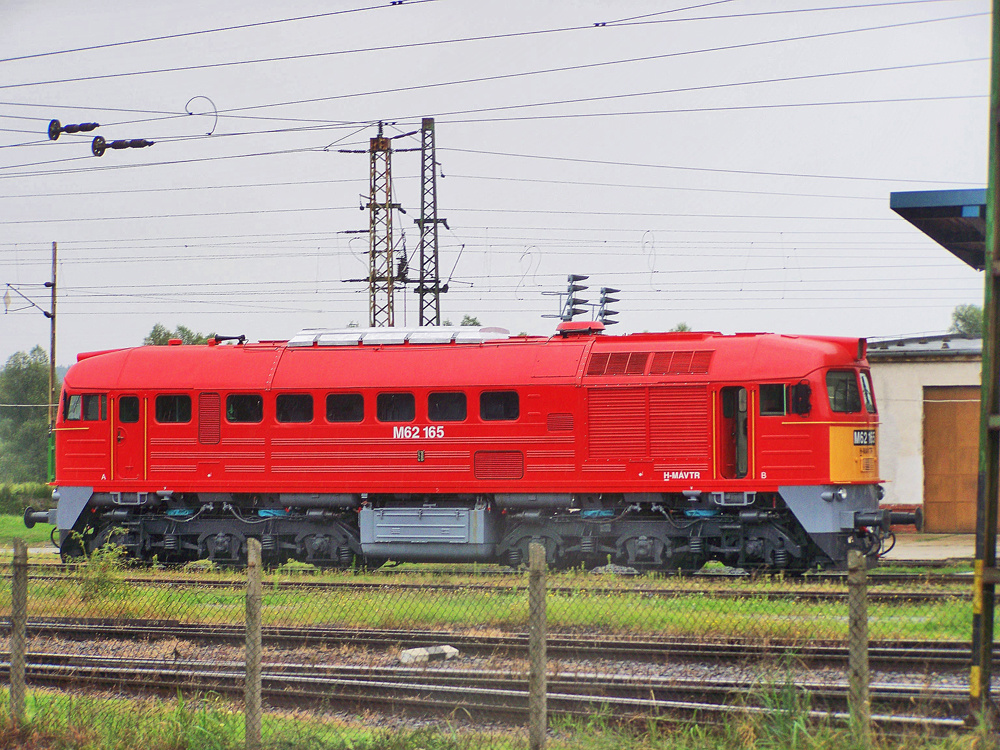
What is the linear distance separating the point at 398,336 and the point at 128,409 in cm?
578

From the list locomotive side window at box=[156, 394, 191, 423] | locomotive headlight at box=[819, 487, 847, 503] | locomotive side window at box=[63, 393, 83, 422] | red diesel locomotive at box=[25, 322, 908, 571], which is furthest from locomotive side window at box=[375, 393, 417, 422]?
locomotive headlight at box=[819, 487, 847, 503]

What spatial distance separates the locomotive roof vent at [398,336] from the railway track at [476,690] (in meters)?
9.38

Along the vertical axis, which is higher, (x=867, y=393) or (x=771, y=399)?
(x=867, y=393)

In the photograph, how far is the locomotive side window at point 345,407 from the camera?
20562mm

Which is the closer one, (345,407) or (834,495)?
(834,495)

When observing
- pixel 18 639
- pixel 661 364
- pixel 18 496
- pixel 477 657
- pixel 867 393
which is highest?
pixel 661 364

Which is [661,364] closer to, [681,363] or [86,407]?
[681,363]

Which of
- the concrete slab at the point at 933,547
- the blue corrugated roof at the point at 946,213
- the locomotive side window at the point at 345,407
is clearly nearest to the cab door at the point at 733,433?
the concrete slab at the point at 933,547

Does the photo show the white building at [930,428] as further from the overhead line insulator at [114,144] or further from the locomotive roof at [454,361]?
the overhead line insulator at [114,144]

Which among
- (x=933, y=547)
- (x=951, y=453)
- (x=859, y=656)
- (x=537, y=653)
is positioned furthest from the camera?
(x=951, y=453)

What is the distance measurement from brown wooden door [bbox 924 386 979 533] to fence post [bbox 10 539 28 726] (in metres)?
22.0

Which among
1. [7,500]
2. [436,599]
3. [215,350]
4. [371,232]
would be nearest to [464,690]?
[436,599]

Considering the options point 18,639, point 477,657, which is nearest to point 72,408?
point 477,657

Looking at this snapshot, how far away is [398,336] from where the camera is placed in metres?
21.1
